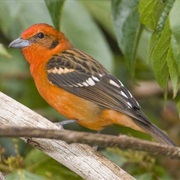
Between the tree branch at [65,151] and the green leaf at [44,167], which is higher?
the tree branch at [65,151]

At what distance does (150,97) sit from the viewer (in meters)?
6.94

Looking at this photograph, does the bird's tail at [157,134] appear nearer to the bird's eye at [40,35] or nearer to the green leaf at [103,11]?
the bird's eye at [40,35]

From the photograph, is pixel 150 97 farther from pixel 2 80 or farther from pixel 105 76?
pixel 105 76

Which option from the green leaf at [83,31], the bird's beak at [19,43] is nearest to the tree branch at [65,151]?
the bird's beak at [19,43]

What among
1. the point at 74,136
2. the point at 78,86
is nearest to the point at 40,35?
the point at 78,86

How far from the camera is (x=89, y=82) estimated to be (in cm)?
457

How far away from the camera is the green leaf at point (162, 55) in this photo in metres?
3.20

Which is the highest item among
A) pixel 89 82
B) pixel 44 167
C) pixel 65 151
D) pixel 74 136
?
pixel 74 136

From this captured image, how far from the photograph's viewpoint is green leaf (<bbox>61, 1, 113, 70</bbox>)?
5.39 metres

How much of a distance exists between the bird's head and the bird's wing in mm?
97

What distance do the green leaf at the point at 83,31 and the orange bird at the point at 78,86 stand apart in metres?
0.40

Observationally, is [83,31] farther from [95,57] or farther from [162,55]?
[162,55]

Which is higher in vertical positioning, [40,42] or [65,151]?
[40,42]

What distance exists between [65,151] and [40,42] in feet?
5.11
